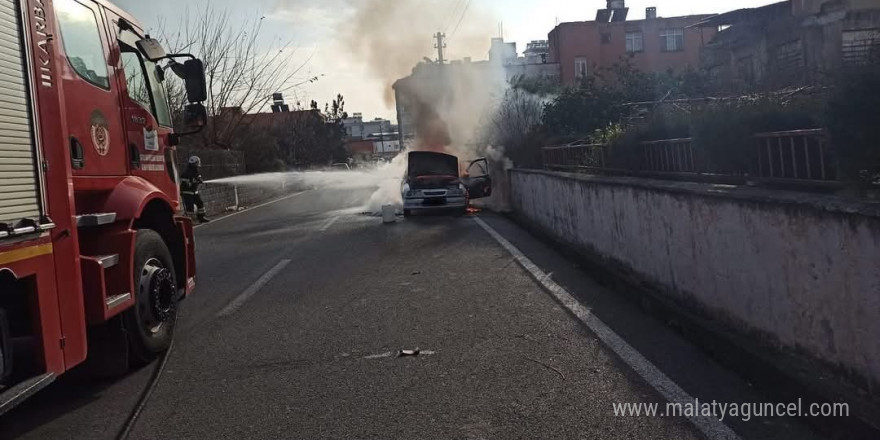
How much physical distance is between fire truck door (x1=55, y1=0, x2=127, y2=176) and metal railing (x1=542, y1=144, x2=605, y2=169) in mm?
7693

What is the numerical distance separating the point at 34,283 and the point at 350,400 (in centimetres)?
190

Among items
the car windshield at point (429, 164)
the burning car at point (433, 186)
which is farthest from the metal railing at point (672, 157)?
the car windshield at point (429, 164)

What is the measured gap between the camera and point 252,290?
8.22 m

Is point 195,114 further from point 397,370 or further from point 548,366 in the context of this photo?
point 548,366

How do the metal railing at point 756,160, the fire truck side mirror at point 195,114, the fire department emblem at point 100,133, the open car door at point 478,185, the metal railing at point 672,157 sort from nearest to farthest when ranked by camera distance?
the fire department emblem at point 100,133 < the metal railing at point 756,160 < the fire truck side mirror at point 195,114 < the metal railing at point 672,157 < the open car door at point 478,185

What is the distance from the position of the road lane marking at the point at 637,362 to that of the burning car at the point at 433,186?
915 cm

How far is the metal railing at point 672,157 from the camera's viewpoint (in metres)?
7.31

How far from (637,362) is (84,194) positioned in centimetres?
400

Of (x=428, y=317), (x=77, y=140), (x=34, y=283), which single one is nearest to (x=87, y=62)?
(x=77, y=140)

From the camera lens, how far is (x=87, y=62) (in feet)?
16.6

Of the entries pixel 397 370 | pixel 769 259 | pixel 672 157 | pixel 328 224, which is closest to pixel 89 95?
pixel 397 370

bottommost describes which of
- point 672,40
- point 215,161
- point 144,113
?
point 144,113

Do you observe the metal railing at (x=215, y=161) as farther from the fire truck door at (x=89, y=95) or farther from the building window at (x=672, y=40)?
the building window at (x=672, y=40)

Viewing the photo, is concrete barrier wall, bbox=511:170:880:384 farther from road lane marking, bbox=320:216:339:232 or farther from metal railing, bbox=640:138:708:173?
road lane marking, bbox=320:216:339:232
